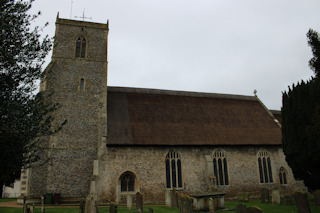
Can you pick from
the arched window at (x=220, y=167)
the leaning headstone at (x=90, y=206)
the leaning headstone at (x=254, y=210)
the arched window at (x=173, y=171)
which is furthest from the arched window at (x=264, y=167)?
the leaning headstone at (x=90, y=206)

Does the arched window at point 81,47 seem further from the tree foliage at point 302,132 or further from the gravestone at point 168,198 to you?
the tree foliage at point 302,132

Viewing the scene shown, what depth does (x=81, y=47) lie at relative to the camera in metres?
20.6

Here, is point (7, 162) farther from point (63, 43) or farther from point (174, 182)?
point (63, 43)

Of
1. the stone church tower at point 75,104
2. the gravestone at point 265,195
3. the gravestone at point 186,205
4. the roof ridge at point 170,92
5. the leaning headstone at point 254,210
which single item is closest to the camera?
the leaning headstone at point 254,210

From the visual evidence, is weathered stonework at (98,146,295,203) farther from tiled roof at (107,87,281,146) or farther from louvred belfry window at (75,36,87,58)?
louvred belfry window at (75,36,87,58)

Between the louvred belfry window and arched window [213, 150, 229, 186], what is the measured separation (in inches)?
532

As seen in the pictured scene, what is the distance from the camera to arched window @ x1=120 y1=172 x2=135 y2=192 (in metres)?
16.5

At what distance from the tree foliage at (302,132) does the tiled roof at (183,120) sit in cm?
495

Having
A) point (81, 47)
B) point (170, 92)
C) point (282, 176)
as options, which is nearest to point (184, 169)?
point (170, 92)

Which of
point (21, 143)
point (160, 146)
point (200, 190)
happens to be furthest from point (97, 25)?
point (200, 190)

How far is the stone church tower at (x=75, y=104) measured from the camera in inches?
645

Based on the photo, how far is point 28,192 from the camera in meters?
15.9

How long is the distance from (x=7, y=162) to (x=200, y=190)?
12.7 metres

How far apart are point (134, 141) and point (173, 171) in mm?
3578
